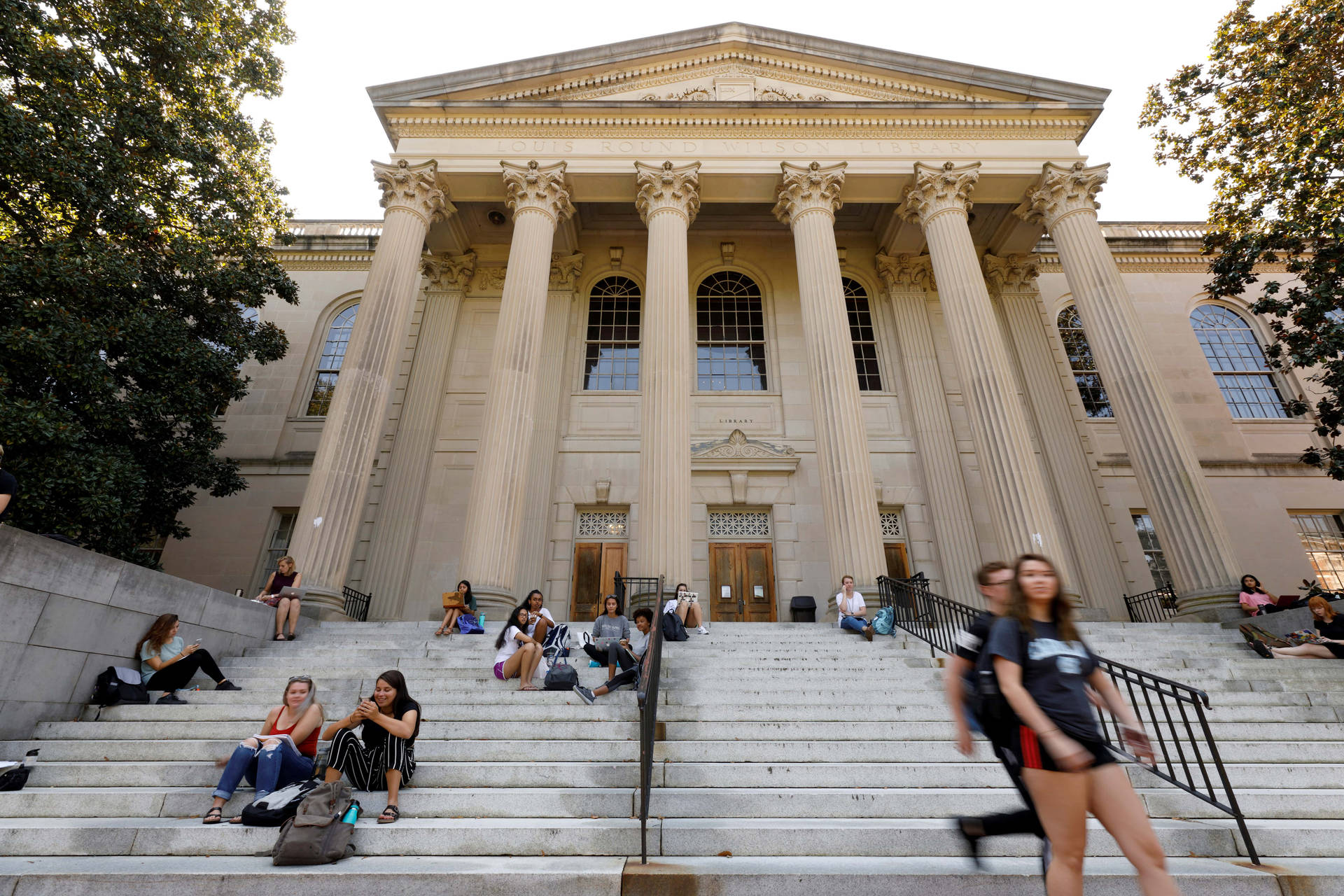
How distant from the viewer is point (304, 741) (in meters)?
4.95

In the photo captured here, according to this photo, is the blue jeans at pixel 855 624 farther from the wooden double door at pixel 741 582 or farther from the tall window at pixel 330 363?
the tall window at pixel 330 363

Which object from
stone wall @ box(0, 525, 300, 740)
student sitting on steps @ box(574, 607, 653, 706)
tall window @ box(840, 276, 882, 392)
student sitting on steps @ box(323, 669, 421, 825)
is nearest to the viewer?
student sitting on steps @ box(323, 669, 421, 825)

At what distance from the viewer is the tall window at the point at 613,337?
57.3 feet

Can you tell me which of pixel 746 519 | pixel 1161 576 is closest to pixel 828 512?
pixel 746 519

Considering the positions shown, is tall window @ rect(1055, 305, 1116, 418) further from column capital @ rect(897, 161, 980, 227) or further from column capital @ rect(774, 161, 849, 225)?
column capital @ rect(774, 161, 849, 225)

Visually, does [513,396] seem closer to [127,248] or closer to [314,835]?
[127,248]

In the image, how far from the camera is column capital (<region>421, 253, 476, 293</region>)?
18016 mm

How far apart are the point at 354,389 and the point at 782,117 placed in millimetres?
11842

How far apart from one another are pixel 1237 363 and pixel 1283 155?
10450mm

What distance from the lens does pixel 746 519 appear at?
15781mm

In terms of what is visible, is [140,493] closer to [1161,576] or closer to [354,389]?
[354,389]

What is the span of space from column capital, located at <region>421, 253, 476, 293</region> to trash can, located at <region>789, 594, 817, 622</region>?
12.3m

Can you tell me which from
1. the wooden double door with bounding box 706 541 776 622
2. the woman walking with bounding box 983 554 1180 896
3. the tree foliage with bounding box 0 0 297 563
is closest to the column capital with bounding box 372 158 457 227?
the tree foliage with bounding box 0 0 297 563

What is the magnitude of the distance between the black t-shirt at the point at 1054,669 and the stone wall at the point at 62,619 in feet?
25.6
